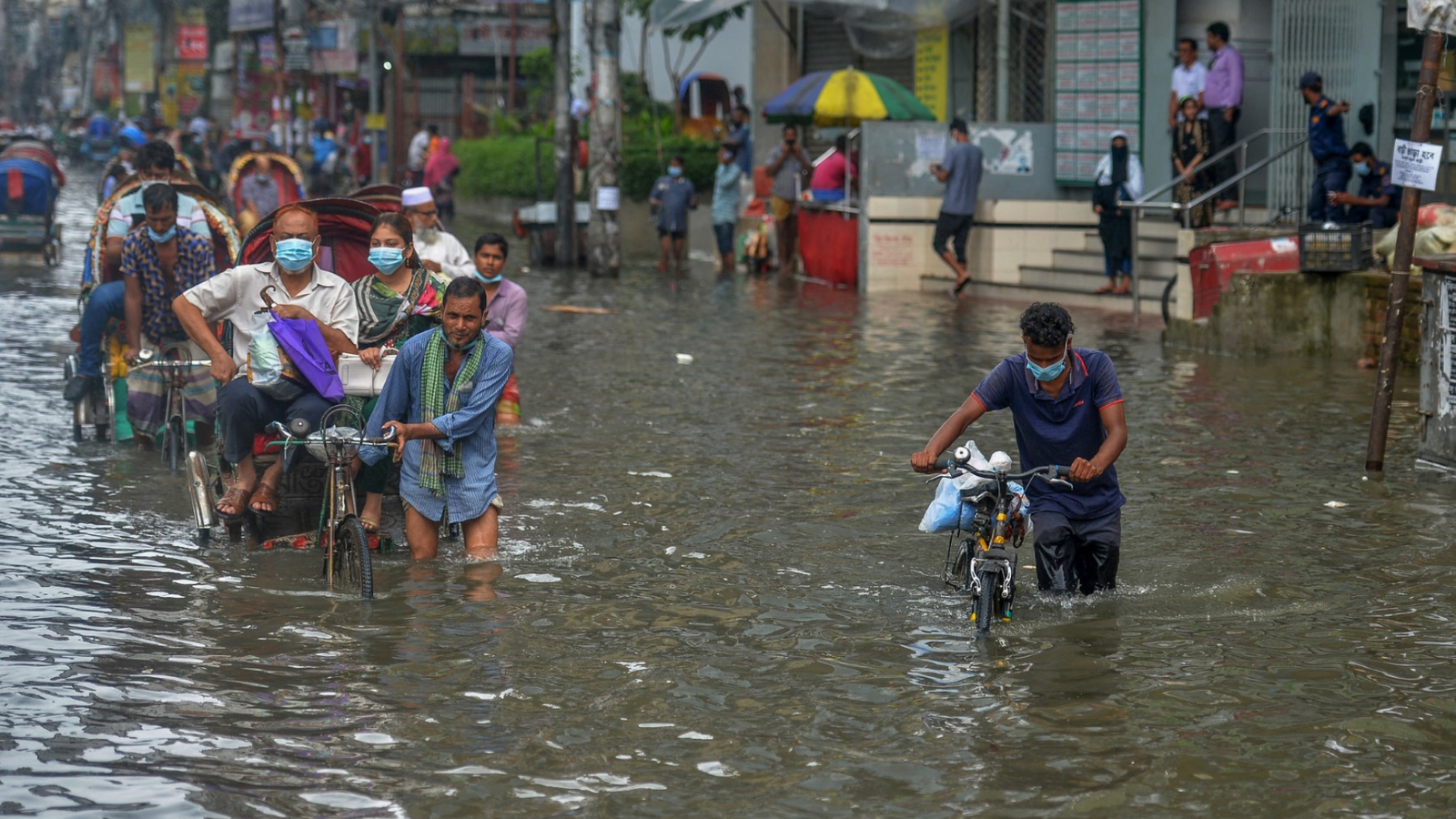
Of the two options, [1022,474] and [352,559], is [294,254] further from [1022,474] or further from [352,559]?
[1022,474]

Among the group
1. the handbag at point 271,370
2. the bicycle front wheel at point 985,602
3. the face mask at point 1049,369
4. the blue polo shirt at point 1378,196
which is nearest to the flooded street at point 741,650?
the bicycle front wheel at point 985,602

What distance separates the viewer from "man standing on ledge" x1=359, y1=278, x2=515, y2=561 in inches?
313

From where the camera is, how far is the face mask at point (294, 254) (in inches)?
351

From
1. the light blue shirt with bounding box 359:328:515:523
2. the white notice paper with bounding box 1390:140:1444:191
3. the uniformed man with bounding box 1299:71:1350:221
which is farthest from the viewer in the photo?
the uniformed man with bounding box 1299:71:1350:221

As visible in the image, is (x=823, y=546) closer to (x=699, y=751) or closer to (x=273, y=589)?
(x=273, y=589)

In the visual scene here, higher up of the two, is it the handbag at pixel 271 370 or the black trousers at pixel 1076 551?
the handbag at pixel 271 370

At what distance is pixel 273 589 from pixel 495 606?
1.01m

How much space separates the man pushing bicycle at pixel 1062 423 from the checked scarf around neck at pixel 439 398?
2.11m

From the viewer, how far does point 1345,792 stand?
548 cm

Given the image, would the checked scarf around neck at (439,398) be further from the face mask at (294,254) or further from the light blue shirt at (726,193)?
the light blue shirt at (726,193)

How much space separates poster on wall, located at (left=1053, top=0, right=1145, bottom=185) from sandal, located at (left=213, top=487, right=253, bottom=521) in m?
15.3

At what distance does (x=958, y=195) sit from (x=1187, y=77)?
2962mm

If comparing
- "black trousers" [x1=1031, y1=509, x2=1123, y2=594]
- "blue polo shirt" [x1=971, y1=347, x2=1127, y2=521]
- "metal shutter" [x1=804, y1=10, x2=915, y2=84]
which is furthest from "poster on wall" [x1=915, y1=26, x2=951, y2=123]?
"blue polo shirt" [x1=971, y1=347, x2=1127, y2=521]

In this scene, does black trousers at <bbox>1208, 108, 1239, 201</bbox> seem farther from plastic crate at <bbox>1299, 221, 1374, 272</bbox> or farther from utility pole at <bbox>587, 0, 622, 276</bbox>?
utility pole at <bbox>587, 0, 622, 276</bbox>
